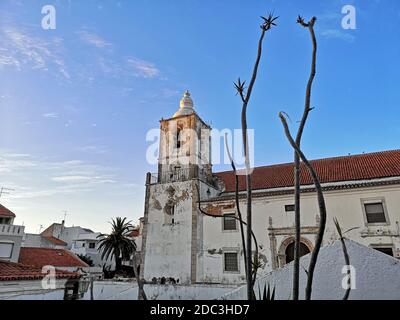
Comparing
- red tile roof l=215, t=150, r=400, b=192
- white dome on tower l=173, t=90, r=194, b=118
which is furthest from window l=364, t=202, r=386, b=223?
white dome on tower l=173, t=90, r=194, b=118

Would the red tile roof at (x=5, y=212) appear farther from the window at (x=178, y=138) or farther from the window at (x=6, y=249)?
the window at (x=178, y=138)

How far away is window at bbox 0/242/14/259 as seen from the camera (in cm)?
1647

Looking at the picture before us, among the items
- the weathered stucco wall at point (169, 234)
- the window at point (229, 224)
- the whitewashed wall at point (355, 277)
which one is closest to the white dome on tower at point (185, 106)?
the weathered stucco wall at point (169, 234)

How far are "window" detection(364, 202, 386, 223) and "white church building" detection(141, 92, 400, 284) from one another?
0.15 feet

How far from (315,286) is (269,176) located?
607 inches

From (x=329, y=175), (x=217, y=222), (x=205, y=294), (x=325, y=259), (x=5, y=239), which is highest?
(x=329, y=175)

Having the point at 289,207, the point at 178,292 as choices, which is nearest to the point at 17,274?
the point at 178,292

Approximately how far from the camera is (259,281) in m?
4.84

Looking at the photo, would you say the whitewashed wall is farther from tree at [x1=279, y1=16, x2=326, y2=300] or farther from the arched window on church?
the arched window on church

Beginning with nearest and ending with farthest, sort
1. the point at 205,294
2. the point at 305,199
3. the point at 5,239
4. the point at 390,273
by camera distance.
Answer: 1. the point at 390,273
2. the point at 205,294
3. the point at 305,199
4. the point at 5,239

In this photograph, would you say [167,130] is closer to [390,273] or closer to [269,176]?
[269,176]
